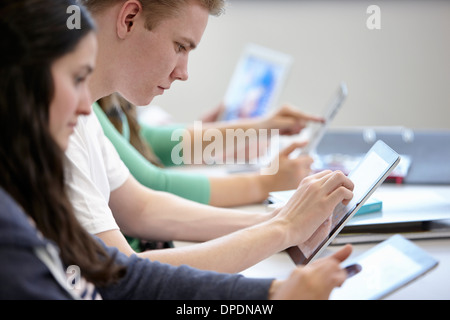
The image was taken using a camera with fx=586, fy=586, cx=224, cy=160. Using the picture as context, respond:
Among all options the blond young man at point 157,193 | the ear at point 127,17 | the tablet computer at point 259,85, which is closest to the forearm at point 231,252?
the blond young man at point 157,193

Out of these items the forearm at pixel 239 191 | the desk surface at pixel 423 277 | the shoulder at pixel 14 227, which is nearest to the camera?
the shoulder at pixel 14 227

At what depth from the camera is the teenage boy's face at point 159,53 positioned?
96 cm

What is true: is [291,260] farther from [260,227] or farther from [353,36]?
[353,36]

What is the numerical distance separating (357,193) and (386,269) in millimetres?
142

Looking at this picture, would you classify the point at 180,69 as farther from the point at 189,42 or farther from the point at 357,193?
the point at 357,193

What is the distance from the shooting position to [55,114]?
61 cm

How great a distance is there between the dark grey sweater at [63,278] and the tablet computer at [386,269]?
139 millimetres

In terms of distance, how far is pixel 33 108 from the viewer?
590 mm

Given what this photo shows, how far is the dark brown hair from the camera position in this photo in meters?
0.58

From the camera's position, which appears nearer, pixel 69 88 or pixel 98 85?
pixel 69 88

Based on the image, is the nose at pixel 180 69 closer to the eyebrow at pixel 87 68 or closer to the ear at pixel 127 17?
the ear at pixel 127 17

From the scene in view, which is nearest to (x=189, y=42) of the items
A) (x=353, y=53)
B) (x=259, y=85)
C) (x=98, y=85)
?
(x=98, y=85)
